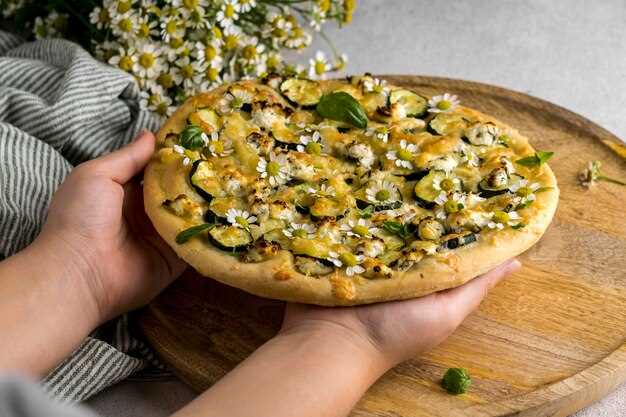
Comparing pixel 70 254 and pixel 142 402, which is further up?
pixel 70 254

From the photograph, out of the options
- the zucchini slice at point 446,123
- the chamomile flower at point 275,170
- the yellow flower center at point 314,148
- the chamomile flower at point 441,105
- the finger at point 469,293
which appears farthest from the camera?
the chamomile flower at point 441,105

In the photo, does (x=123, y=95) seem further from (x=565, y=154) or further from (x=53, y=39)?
(x=565, y=154)

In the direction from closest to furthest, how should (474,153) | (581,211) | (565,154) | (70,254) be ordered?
(70,254)
(474,153)
(581,211)
(565,154)

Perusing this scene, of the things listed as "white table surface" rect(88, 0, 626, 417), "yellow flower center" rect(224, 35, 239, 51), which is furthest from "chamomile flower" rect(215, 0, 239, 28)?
"white table surface" rect(88, 0, 626, 417)

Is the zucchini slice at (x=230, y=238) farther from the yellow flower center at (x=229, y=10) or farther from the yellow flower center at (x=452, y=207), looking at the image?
the yellow flower center at (x=229, y=10)

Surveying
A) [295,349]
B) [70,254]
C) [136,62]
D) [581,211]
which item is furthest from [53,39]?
[581,211]

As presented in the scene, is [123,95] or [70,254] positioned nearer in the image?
[70,254]

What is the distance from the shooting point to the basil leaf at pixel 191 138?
357cm

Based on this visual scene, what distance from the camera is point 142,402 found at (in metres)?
3.42

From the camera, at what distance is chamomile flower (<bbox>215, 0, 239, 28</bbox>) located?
4234 mm

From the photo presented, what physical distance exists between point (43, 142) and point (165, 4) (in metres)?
1.04

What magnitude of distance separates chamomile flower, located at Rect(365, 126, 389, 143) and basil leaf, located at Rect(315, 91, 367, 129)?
41mm

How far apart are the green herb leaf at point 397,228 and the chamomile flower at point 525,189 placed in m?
0.46

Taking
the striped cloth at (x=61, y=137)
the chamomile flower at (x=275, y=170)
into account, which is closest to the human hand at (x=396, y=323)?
the chamomile flower at (x=275, y=170)
